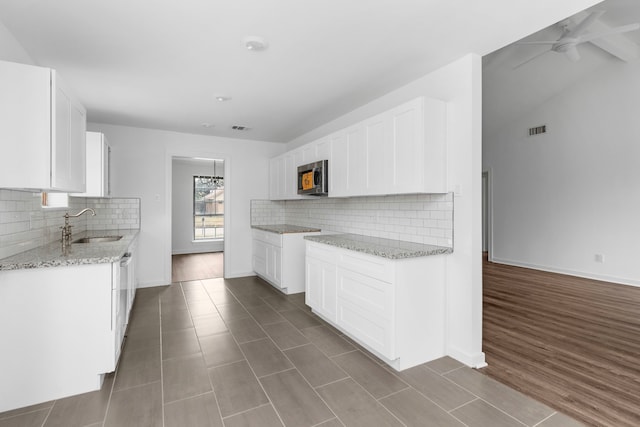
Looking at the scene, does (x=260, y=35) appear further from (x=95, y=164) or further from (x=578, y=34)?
(x=578, y=34)

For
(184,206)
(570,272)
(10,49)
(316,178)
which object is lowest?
(570,272)

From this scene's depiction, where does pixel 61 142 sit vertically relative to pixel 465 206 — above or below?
above

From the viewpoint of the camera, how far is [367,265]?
275 cm

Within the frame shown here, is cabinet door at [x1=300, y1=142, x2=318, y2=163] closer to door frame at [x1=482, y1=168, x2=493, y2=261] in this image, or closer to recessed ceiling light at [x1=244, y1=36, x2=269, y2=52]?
recessed ceiling light at [x1=244, y1=36, x2=269, y2=52]

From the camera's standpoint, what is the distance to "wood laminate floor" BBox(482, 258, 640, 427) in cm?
209

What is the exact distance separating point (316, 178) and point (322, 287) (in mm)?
1412

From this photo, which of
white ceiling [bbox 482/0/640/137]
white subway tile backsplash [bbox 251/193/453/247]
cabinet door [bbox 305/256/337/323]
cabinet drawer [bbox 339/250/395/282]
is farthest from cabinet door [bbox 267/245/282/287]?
white ceiling [bbox 482/0/640/137]

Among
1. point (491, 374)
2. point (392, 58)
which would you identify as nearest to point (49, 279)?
point (392, 58)

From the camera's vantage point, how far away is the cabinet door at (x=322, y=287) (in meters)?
3.26

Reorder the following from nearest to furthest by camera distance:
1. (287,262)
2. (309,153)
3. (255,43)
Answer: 1. (255,43)
2. (309,153)
3. (287,262)

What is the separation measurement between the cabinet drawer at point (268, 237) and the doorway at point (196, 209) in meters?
3.25

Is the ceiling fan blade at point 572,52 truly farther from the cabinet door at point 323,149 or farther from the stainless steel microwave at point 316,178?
the stainless steel microwave at point 316,178

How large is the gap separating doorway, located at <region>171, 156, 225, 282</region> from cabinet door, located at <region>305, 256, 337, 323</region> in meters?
5.33

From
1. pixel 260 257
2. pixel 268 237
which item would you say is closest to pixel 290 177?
pixel 268 237
